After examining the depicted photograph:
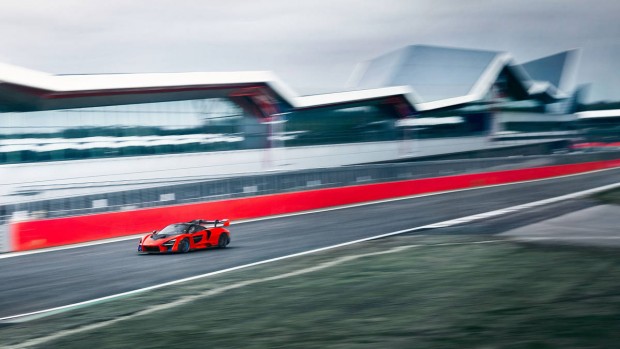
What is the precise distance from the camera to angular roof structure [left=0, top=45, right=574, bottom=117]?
85.2 feet

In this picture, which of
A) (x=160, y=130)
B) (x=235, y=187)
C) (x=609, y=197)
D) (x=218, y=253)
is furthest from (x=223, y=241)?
(x=160, y=130)

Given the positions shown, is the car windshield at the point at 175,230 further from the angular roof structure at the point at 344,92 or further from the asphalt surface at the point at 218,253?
the angular roof structure at the point at 344,92

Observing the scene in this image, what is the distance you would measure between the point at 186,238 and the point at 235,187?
8.72 metres

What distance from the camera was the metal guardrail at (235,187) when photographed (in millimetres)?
18500

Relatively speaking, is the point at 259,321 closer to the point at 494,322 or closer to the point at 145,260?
the point at 494,322

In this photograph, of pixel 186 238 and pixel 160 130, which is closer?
pixel 186 238

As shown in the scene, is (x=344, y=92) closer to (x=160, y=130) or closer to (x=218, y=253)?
(x=160, y=130)

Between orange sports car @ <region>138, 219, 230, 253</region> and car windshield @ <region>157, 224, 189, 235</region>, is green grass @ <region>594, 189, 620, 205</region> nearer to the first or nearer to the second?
orange sports car @ <region>138, 219, 230, 253</region>

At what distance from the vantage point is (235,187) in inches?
931

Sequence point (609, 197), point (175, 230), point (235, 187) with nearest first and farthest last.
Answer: point (175, 230) < point (609, 197) < point (235, 187)

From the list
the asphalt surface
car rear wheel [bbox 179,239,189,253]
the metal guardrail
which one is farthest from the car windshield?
the metal guardrail

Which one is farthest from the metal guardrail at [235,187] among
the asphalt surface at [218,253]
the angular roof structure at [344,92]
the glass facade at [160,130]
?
the glass facade at [160,130]

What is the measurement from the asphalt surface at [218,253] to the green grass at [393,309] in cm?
158

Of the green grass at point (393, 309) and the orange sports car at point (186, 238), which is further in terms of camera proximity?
the orange sports car at point (186, 238)
